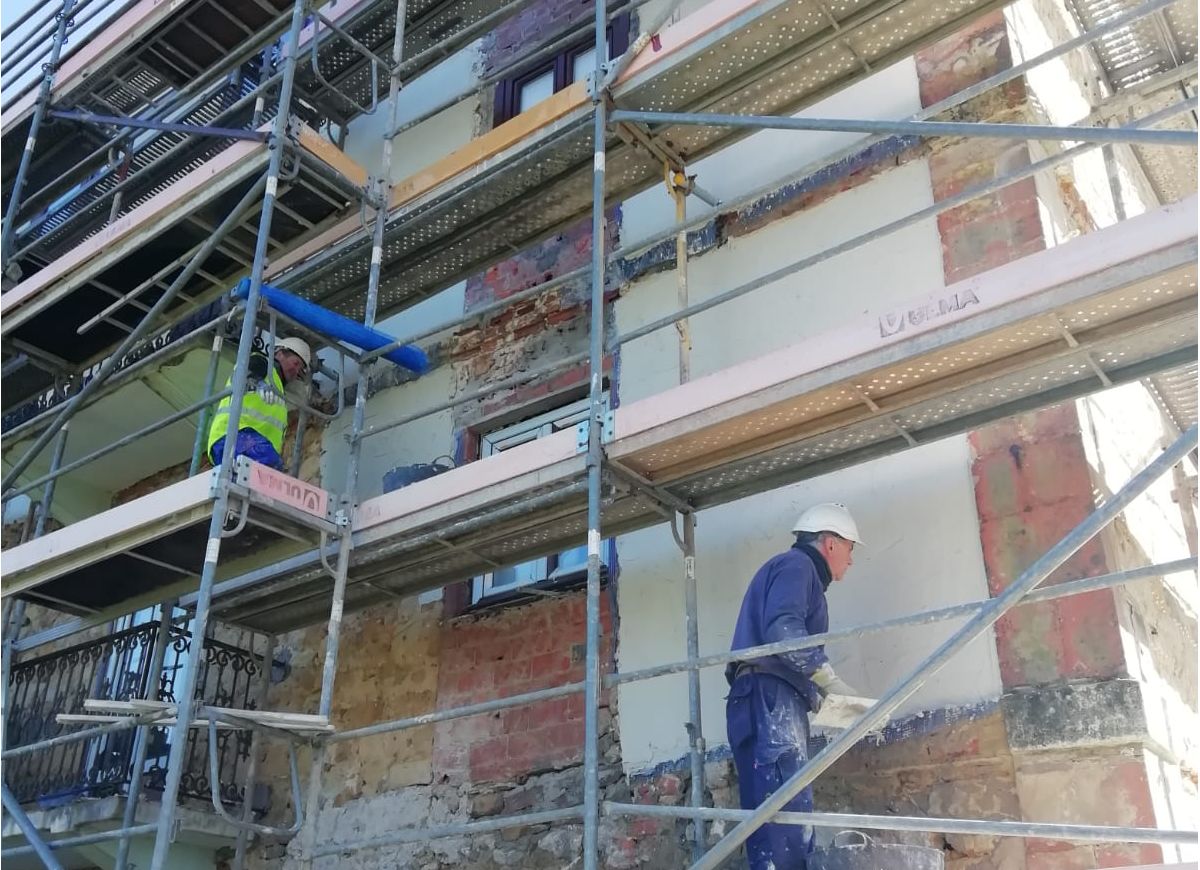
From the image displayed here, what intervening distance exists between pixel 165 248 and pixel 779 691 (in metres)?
5.68

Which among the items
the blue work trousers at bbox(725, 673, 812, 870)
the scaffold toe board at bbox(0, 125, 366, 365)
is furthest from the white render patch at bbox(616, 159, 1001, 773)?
the scaffold toe board at bbox(0, 125, 366, 365)

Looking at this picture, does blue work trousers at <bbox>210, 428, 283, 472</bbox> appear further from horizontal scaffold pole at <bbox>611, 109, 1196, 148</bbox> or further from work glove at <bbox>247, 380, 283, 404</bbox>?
horizontal scaffold pole at <bbox>611, 109, 1196, 148</bbox>

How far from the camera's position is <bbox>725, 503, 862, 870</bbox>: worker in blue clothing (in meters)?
5.15

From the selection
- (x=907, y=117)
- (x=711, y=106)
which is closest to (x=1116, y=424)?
(x=907, y=117)

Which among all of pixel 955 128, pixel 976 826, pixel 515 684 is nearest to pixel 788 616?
pixel 976 826

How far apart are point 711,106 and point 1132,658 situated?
352cm

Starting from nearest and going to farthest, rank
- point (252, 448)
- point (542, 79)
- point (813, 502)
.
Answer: point (813, 502) < point (252, 448) < point (542, 79)

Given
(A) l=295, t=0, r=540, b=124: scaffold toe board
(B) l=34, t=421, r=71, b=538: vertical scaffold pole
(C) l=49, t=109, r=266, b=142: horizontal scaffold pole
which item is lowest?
(B) l=34, t=421, r=71, b=538: vertical scaffold pole

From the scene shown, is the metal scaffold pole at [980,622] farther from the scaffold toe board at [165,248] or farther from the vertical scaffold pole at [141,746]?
the scaffold toe board at [165,248]

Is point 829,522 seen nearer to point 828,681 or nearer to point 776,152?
point 828,681

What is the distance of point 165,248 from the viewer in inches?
345

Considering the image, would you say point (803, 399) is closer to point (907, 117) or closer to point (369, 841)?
point (907, 117)

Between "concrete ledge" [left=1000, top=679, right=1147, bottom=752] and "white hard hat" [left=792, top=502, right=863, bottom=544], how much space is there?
3.25ft

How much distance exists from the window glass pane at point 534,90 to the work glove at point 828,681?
5.74 meters
